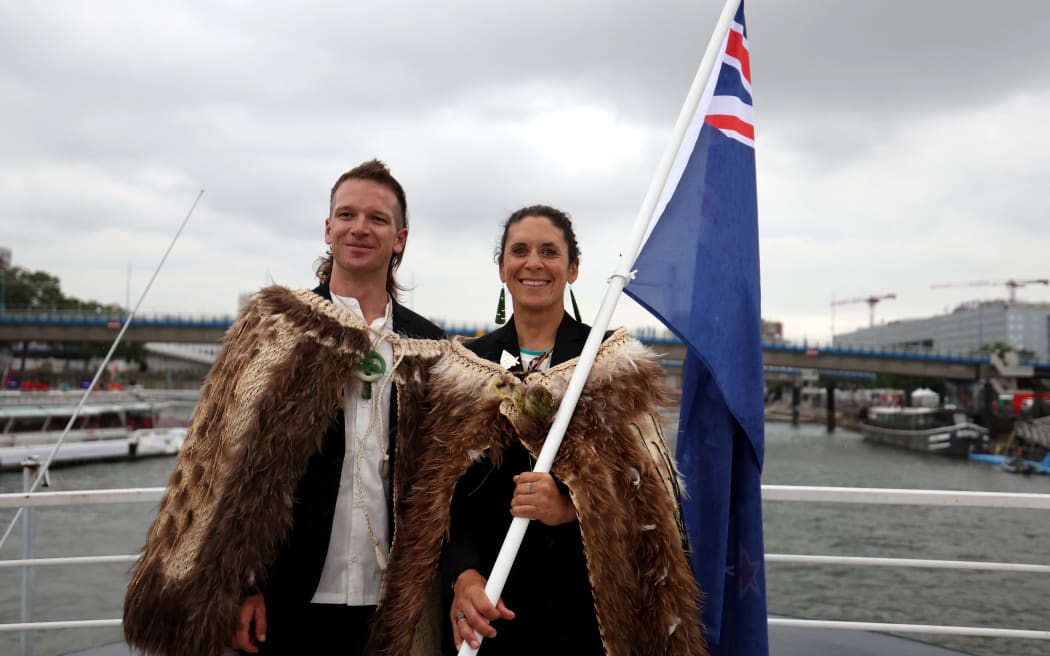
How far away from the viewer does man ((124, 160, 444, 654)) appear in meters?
1.92

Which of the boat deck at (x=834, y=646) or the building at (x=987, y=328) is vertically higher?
the building at (x=987, y=328)

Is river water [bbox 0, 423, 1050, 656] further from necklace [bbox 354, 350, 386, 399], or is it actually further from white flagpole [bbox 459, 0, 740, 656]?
white flagpole [bbox 459, 0, 740, 656]

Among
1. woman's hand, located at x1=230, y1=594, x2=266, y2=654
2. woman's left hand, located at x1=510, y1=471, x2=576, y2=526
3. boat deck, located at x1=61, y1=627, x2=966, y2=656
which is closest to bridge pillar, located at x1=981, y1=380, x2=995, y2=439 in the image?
boat deck, located at x1=61, y1=627, x2=966, y2=656

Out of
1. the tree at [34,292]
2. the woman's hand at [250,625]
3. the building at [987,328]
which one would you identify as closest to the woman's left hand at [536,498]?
the woman's hand at [250,625]

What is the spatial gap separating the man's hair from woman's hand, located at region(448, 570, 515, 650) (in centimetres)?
103

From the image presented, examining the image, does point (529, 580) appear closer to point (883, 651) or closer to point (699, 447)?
point (699, 447)

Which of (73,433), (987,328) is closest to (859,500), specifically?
(73,433)

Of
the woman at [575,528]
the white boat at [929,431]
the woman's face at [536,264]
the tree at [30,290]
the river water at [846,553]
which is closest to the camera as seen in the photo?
the woman at [575,528]

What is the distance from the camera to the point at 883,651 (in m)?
3.62

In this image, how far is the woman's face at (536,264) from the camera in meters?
2.07

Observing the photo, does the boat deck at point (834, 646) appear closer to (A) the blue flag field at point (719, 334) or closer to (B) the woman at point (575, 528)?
(A) the blue flag field at point (719, 334)

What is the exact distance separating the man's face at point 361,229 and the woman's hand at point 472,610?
3.28 ft

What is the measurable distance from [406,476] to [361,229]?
A: 78cm

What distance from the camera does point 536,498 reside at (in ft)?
5.86
